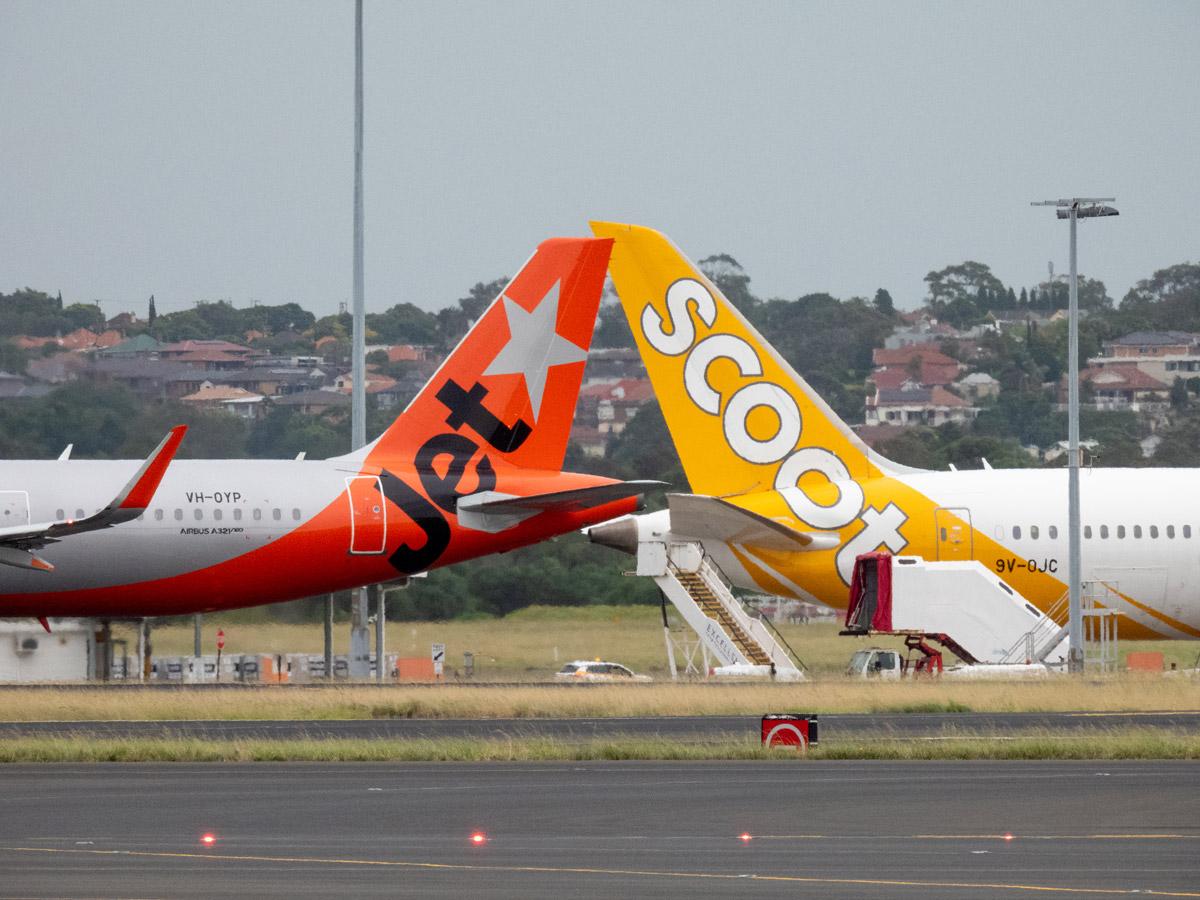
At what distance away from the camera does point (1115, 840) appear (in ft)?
55.9

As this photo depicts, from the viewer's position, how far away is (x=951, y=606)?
45656 mm

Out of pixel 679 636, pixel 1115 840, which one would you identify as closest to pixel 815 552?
pixel 679 636

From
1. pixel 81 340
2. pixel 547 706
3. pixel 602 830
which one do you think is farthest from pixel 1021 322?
pixel 602 830

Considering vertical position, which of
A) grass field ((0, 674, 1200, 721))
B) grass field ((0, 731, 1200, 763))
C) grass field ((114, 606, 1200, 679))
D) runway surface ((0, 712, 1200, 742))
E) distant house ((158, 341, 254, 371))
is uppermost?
distant house ((158, 341, 254, 371))

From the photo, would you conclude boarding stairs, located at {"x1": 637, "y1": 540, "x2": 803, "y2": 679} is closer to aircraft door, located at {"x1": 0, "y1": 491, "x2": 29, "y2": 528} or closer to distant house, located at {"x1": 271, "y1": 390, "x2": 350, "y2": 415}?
aircraft door, located at {"x1": 0, "y1": 491, "x2": 29, "y2": 528}

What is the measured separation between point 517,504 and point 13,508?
31.3ft

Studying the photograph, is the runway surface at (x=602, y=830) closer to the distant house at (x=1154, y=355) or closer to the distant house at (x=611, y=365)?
the distant house at (x=611, y=365)

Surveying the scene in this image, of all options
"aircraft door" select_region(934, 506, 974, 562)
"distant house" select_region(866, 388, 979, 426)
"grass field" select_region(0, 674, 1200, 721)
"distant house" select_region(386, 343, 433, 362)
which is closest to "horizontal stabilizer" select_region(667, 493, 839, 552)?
"aircraft door" select_region(934, 506, 974, 562)

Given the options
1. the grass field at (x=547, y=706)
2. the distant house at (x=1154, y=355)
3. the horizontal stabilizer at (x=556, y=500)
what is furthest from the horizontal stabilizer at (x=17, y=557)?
the distant house at (x=1154, y=355)

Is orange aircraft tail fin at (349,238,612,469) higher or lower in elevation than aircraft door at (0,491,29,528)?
higher

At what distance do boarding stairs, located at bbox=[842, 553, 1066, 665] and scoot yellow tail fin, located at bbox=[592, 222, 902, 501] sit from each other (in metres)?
3.77

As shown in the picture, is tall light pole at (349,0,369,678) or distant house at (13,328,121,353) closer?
tall light pole at (349,0,369,678)

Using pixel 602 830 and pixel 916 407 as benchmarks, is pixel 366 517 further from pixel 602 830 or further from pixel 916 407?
pixel 916 407

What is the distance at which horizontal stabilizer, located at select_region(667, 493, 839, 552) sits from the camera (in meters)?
45.2
